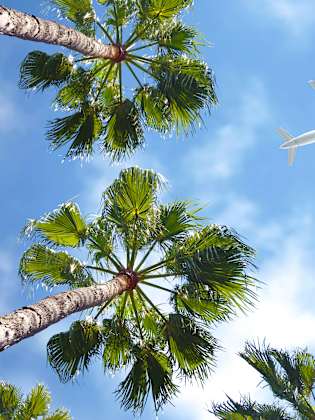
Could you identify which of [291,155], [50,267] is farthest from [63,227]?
[291,155]

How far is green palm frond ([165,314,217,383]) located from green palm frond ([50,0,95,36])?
20.7 feet

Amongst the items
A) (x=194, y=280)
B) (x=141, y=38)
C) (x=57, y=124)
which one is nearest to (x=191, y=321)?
(x=194, y=280)

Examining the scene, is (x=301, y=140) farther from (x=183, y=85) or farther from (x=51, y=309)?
(x=51, y=309)

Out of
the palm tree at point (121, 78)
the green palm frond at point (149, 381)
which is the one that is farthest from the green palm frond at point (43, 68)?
the green palm frond at point (149, 381)

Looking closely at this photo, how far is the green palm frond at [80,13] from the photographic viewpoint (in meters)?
13.0

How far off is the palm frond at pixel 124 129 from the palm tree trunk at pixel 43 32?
1561 millimetres

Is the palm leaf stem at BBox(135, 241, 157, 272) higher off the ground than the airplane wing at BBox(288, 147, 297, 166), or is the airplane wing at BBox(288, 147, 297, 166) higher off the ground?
the airplane wing at BBox(288, 147, 297, 166)

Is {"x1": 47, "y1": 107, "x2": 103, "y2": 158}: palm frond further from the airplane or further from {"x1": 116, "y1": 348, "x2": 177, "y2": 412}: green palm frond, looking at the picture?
the airplane

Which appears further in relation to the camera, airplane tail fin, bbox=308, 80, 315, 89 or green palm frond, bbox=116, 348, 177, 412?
airplane tail fin, bbox=308, 80, 315, 89

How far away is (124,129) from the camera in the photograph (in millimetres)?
13586

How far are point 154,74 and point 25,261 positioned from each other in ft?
14.7

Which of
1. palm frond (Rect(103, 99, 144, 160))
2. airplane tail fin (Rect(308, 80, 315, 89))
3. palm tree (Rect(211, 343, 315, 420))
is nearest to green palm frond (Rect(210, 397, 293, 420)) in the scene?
palm tree (Rect(211, 343, 315, 420))

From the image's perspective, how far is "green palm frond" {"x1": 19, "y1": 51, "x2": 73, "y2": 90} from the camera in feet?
42.0

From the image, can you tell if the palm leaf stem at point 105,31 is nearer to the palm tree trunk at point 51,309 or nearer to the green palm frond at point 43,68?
the green palm frond at point 43,68
